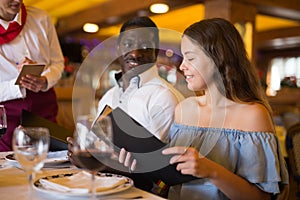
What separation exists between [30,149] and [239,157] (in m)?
0.63

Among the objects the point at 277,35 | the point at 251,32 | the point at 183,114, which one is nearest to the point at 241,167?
the point at 183,114

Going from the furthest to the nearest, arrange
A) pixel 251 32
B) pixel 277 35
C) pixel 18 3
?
pixel 277 35 < pixel 251 32 < pixel 18 3

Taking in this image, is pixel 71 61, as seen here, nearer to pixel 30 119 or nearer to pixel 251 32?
pixel 251 32

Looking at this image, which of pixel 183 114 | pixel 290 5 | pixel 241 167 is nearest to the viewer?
pixel 241 167

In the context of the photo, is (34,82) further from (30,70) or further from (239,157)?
(239,157)

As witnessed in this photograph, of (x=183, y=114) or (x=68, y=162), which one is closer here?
(x=68, y=162)

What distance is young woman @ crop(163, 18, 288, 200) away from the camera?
45.4 inches

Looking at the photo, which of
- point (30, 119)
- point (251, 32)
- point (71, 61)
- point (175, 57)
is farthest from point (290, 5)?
point (30, 119)

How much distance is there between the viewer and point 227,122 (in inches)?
49.1

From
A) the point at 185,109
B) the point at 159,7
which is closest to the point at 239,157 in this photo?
the point at 185,109

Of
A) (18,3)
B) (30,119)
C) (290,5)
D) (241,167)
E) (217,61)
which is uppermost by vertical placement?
(290,5)

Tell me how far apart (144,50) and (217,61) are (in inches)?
12.7

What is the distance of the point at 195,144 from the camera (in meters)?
1.25

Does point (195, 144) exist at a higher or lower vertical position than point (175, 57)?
lower
